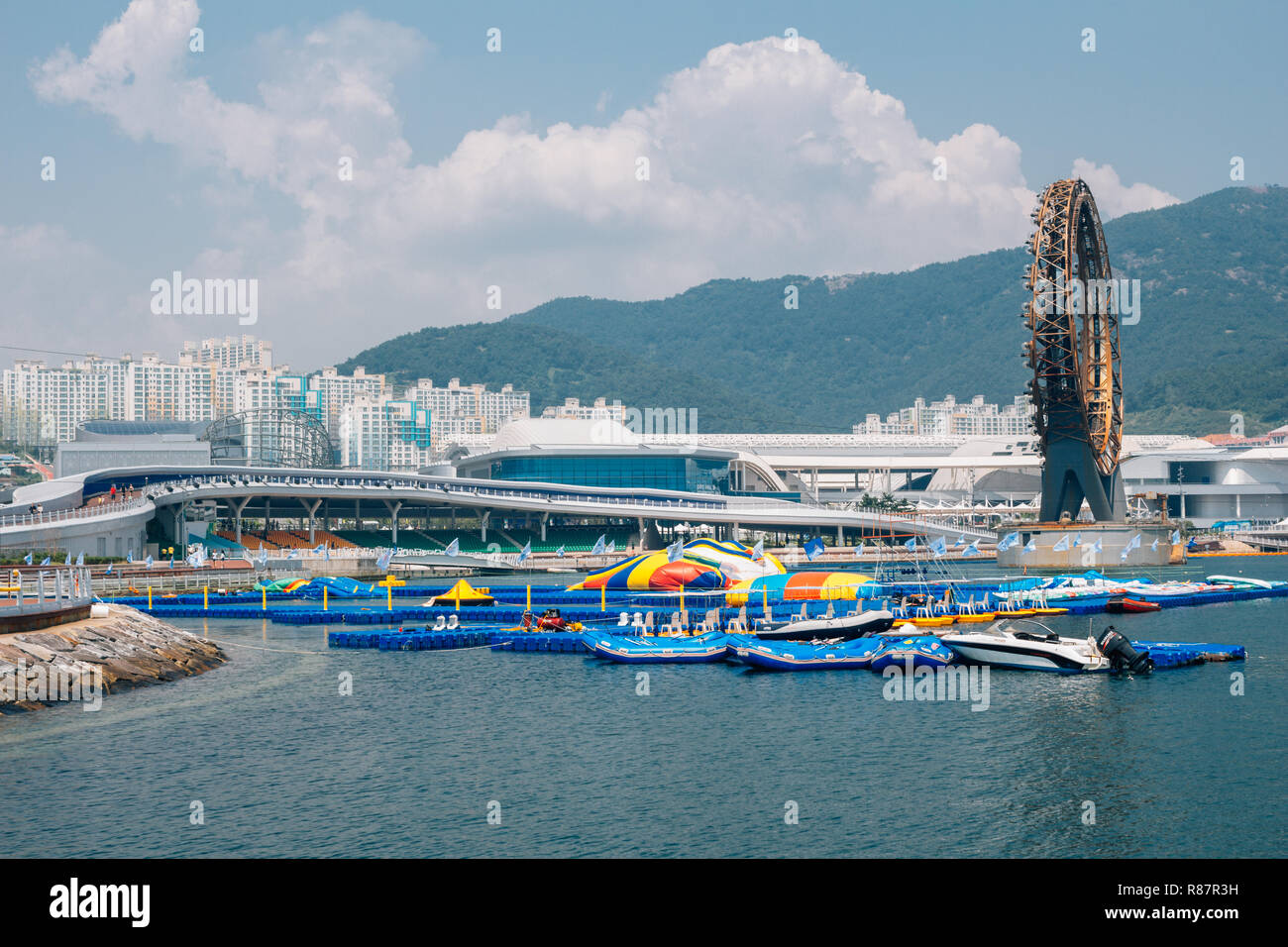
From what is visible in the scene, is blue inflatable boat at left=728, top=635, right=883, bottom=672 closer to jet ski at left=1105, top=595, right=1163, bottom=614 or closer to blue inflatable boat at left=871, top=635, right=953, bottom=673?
blue inflatable boat at left=871, top=635, right=953, bottom=673

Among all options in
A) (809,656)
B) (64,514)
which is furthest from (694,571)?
(64,514)

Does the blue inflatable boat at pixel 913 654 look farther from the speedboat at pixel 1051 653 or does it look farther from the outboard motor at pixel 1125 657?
the outboard motor at pixel 1125 657

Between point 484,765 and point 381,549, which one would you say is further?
point 381,549

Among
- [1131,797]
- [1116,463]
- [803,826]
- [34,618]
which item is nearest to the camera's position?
[803,826]

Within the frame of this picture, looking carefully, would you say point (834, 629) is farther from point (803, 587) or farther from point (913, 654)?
point (803, 587)

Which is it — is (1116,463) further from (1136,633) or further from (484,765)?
(484,765)
